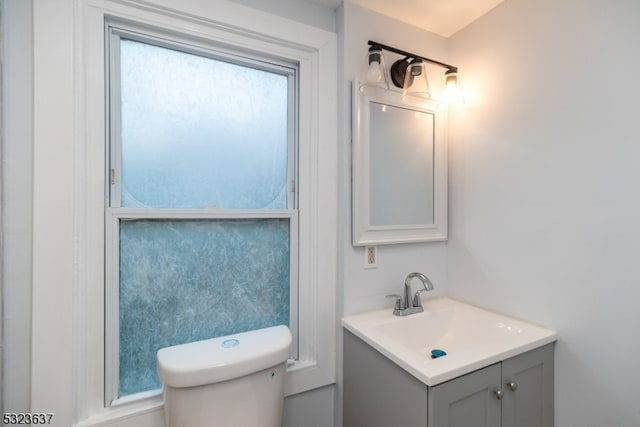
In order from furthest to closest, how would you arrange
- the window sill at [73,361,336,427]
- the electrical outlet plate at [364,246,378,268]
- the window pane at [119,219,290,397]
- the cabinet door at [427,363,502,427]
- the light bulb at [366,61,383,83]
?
the electrical outlet plate at [364,246,378,268], the light bulb at [366,61,383,83], the window pane at [119,219,290,397], the window sill at [73,361,336,427], the cabinet door at [427,363,502,427]

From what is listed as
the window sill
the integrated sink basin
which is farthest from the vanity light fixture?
the window sill

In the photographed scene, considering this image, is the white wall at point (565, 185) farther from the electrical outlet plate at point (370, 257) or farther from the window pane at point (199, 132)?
the window pane at point (199, 132)

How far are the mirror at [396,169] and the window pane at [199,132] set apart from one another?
1.16 feet

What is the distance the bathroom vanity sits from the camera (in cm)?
85

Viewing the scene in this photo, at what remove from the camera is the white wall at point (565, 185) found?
3.00 feet

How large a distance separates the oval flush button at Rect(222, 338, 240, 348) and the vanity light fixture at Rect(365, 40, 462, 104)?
4.28ft

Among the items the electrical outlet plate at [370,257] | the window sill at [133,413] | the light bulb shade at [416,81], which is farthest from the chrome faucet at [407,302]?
the window sill at [133,413]

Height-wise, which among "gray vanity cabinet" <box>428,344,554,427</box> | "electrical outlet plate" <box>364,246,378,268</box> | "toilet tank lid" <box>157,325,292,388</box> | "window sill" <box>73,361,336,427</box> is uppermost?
"electrical outlet plate" <box>364,246,378,268</box>

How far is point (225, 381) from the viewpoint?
3.01ft

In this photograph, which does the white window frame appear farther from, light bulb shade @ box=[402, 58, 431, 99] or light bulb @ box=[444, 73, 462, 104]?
light bulb @ box=[444, 73, 462, 104]

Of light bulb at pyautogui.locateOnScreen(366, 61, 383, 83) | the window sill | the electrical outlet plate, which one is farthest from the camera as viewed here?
the electrical outlet plate

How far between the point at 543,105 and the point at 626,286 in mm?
718

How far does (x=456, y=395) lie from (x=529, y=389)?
395 millimetres

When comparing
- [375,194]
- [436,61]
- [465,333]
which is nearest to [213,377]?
[375,194]
